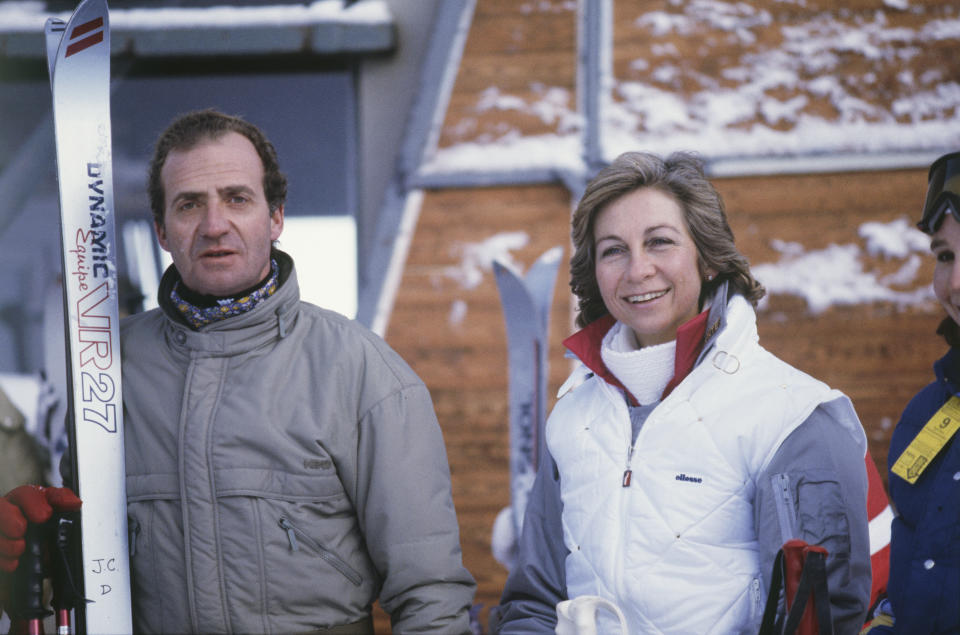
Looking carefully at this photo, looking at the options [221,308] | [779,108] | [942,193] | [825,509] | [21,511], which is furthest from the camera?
[779,108]

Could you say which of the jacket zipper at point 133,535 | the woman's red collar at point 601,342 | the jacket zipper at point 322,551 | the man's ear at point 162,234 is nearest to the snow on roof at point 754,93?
the woman's red collar at point 601,342

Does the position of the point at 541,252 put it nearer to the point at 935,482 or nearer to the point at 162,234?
the point at 162,234

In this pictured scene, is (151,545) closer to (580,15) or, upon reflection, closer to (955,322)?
(955,322)

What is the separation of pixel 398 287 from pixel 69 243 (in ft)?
9.70

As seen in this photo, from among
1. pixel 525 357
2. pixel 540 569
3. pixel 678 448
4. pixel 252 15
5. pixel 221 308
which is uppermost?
pixel 252 15

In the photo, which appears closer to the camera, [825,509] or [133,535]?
[825,509]

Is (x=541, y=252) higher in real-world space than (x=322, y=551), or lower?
higher

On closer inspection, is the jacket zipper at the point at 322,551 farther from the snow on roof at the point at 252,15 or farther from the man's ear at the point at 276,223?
the snow on roof at the point at 252,15

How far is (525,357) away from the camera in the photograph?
11.9 ft

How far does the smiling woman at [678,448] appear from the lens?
4.59 feet

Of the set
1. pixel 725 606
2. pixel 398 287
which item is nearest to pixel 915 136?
pixel 398 287

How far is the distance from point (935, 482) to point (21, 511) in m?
1.50

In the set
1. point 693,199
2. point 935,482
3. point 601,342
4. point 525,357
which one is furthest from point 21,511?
point 525,357

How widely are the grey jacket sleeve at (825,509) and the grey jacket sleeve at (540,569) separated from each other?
398 millimetres
